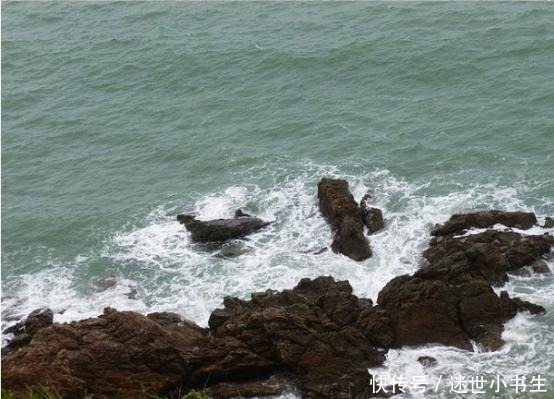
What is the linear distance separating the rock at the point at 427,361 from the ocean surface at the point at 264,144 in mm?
284

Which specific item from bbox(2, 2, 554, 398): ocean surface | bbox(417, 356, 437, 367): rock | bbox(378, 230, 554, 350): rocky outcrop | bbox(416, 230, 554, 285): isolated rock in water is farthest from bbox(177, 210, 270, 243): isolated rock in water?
bbox(417, 356, 437, 367): rock

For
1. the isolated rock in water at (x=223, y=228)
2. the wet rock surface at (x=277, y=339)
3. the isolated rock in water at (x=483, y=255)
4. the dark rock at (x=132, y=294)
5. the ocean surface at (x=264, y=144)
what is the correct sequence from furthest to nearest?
the isolated rock in water at (x=223, y=228), the ocean surface at (x=264, y=144), the dark rock at (x=132, y=294), the isolated rock in water at (x=483, y=255), the wet rock surface at (x=277, y=339)

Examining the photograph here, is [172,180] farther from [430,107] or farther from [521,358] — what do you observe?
[521,358]

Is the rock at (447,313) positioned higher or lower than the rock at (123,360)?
lower

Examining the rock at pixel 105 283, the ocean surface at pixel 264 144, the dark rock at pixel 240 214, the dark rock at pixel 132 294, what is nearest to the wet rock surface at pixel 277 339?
the ocean surface at pixel 264 144

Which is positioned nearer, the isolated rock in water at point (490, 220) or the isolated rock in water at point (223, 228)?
the isolated rock in water at point (490, 220)

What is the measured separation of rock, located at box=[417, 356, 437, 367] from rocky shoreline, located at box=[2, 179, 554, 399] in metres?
0.80

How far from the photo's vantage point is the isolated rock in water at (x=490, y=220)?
120 ft

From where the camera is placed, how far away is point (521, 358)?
98.0 feet

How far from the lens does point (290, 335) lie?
95.3ft

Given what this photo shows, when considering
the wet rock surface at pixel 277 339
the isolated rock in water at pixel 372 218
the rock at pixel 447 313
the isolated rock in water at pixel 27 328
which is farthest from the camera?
the isolated rock in water at pixel 372 218

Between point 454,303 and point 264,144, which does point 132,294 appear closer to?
point 264,144

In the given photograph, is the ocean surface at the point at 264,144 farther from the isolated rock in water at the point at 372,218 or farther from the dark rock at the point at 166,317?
the dark rock at the point at 166,317

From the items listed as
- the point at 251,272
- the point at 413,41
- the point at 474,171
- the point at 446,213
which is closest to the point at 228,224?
the point at 251,272
